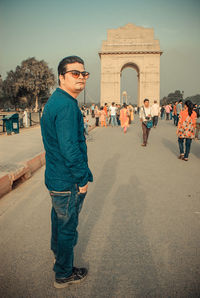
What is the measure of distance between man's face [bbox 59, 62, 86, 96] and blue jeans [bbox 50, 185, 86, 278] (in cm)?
77

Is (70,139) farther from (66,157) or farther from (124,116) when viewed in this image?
(124,116)

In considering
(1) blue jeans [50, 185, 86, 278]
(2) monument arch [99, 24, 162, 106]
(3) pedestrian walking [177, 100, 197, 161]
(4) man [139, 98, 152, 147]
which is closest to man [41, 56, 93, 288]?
(1) blue jeans [50, 185, 86, 278]

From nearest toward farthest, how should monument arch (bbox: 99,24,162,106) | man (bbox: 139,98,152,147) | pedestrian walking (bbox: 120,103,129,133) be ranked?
man (bbox: 139,98,152,147) < pedestrian walking (bbox: 120,103,129,133) < monument arch (bbox: 99,24,162,106)

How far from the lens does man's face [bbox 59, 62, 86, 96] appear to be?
1.86m

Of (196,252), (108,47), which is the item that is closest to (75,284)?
(196,252)

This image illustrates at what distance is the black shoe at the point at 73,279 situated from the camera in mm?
1989

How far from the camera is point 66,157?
5.63ft

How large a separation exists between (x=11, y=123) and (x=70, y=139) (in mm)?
11030

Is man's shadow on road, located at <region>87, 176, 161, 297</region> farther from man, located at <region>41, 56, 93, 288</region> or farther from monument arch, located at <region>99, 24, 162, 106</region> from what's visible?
monument arch, located at <region>99, 24, 162, 106</region>

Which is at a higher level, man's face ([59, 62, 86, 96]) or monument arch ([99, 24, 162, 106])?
monument arch ([99, 24, 162, 106])

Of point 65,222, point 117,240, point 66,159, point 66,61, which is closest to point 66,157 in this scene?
point 66,159

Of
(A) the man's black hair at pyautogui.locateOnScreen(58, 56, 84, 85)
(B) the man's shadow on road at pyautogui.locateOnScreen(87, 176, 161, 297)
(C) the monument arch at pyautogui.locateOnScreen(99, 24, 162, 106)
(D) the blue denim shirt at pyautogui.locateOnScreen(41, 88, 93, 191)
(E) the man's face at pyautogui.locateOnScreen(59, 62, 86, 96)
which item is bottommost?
(B) the man's shadow on road at pyautogui.locateOnScreen(87, 176, 161, 297)

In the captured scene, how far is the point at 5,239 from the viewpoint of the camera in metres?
2.70

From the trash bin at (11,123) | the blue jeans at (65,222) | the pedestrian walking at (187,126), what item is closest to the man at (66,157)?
the blue jeans at (65,222)
